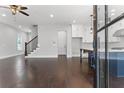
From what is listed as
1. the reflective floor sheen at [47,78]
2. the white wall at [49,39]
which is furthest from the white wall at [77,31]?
the reflective floor sheen at [47,78]

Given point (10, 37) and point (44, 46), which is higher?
point (10, 37)

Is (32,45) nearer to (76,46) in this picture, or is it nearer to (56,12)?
(76,46)

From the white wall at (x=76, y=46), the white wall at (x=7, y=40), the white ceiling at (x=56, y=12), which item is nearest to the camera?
the white ceiling at (x=56, y=12)

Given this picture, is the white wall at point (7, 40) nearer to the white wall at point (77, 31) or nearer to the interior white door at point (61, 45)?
the interior white door at point (61, 45)

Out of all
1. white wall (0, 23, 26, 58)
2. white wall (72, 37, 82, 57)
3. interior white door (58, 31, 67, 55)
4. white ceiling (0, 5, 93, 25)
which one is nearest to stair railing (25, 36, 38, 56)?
white wall (0, 23, 26, 58)

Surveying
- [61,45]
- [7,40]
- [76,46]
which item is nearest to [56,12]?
[76,46]

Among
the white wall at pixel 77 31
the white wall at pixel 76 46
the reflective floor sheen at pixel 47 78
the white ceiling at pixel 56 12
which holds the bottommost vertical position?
the reflective floor sheen at pixel 47 78

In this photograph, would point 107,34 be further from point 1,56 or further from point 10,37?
point 10,37

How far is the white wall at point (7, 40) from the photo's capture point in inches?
465

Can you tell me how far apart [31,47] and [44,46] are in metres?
1.30

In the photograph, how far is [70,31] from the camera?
1279cm
